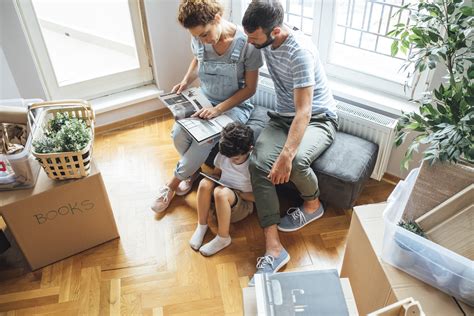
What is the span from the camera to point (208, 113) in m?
2.00

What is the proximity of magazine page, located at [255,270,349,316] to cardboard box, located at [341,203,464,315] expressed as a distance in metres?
0.27

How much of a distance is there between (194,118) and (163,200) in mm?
447

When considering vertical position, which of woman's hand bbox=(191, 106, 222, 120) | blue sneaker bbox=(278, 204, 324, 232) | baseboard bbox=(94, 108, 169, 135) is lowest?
blue sneaker bbox=(278, 204, 324, 232)

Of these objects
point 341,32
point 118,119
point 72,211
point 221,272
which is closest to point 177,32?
point 118,119

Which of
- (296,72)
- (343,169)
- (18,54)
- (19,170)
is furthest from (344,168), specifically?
(18,54)

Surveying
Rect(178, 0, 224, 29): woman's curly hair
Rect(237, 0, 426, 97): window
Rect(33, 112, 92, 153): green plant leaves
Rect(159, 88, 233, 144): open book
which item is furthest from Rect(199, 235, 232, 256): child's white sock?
Rect(237, 0, 426, 97): window

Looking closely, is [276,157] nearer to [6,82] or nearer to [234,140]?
[234,140]

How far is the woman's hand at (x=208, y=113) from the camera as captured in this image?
1.99 meters

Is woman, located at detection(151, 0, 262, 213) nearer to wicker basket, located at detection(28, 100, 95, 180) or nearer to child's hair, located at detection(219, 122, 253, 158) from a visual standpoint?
child's hair, located at detection(219, 122, 253, 158)

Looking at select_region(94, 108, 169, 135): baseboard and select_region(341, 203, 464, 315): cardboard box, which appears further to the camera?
select_region(94, 108, 169, 135): baseboard

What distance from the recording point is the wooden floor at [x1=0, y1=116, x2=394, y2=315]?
1.67 m

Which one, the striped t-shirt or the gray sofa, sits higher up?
the striped t-shirt

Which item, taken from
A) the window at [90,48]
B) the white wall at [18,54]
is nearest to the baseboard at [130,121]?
the window at [90,48]

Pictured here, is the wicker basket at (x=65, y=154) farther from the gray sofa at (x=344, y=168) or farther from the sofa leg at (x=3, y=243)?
the gray sofa at (x=344, y=168)
